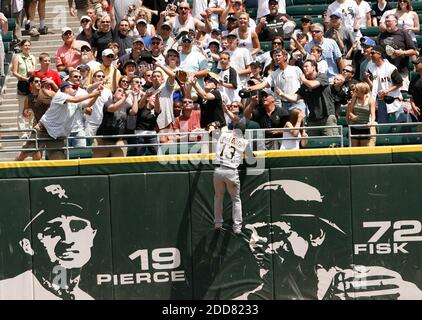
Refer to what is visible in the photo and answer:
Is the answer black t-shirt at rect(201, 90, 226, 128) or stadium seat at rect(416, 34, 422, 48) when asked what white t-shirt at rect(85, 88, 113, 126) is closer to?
black t-shirt at rect(201, 90, 226, 128)

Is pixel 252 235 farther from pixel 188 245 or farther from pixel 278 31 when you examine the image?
pixel 278 31

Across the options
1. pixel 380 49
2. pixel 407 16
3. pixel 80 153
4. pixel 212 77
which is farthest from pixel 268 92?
pixel 407 16

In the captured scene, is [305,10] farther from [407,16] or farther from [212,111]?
[212,111]

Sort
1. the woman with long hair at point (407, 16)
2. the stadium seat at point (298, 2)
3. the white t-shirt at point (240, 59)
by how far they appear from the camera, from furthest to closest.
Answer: the stadium seat at point (298, 2) < the woman with long hair at point (407, 16) < the white t-shirt at point (240, 59)

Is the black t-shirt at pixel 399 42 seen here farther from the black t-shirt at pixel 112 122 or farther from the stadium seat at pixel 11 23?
the stadium seat at pixel 11 23

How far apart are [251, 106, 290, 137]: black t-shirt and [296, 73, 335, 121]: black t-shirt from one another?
1.26ft

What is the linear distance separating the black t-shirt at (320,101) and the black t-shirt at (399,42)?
1.88m

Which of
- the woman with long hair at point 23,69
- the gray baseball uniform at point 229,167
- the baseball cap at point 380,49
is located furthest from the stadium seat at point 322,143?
the woman with long hair at point 23,69

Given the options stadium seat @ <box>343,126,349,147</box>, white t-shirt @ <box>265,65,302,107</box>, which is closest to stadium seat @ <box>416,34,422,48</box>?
white t-shirt @ <box>265,65,302,107</box>

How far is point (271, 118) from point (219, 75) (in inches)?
62.2

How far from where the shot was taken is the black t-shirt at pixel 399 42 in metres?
23.0

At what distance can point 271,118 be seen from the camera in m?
21.4

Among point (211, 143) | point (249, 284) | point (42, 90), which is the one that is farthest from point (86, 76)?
point (249, 284)

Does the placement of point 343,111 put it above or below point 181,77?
below
